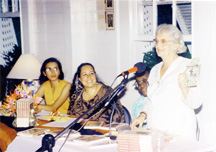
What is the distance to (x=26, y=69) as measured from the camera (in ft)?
15.8

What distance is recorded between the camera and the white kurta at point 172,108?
2.85m

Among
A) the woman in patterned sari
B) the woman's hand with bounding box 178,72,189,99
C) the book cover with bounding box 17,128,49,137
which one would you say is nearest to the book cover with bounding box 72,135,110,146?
the book cover with bounding box 17,128,49,137

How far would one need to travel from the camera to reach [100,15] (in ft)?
15.9

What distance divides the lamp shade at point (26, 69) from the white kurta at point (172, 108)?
7.41 ft

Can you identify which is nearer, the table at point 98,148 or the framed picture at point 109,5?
the table at point 98,148

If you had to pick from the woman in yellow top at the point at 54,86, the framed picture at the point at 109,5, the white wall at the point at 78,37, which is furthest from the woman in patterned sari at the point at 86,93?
the framed picture at the point at 109,5

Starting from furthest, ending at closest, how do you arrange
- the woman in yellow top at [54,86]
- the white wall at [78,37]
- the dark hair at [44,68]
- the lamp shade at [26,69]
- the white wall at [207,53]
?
1. the lamp shade at [26,69]
2. the white wall at [78,37]
3. the dark hair at [44,68]
4. the woman in yellow top at [54,86]
5. the white wall at [207,53]

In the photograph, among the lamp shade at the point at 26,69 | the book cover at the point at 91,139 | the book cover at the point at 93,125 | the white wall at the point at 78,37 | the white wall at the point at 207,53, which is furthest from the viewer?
the lamp shade at the point at 26,69

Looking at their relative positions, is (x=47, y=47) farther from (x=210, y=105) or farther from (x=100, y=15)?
(x=210, y=105)

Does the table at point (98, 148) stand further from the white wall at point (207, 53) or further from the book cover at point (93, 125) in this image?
the white wall at point (207, 53)

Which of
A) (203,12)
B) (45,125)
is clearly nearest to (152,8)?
(203,12)

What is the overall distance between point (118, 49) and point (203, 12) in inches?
59.7

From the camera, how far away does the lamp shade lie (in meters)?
4.80

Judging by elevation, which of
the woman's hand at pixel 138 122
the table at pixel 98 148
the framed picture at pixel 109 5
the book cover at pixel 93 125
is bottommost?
the table at pixel 98 148
